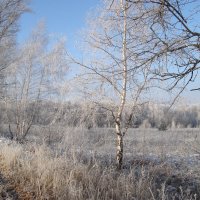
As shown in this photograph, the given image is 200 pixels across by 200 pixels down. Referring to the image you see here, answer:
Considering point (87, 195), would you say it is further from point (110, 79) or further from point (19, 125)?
point (19, 125)

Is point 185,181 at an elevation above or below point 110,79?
below

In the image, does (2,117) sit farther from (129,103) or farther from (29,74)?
(129,103)

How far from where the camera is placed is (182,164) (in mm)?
14758

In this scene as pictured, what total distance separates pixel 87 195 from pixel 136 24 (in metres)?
2.79

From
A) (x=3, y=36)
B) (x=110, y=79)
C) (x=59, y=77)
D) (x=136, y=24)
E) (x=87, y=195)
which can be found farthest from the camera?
(x=59, y=77)

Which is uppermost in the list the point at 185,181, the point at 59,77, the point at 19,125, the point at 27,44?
the point at 27,44

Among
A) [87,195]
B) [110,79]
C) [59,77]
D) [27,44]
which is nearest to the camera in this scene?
[87,195]

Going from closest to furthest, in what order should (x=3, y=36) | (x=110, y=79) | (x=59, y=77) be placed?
1. (x=110, y=79)
2. (x=3, y=36)
3. (x=59, y=77)

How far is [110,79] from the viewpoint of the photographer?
1181cm

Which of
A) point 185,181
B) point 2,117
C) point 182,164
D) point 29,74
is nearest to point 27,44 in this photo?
point 29,74

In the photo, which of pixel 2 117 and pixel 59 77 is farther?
pixel 2 117

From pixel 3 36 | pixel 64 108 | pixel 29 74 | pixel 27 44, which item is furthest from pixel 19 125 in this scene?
pixel 64 108

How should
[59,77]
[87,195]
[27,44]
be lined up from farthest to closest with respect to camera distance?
[27,44]
[59,77]
[87,195]

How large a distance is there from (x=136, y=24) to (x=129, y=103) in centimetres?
686
